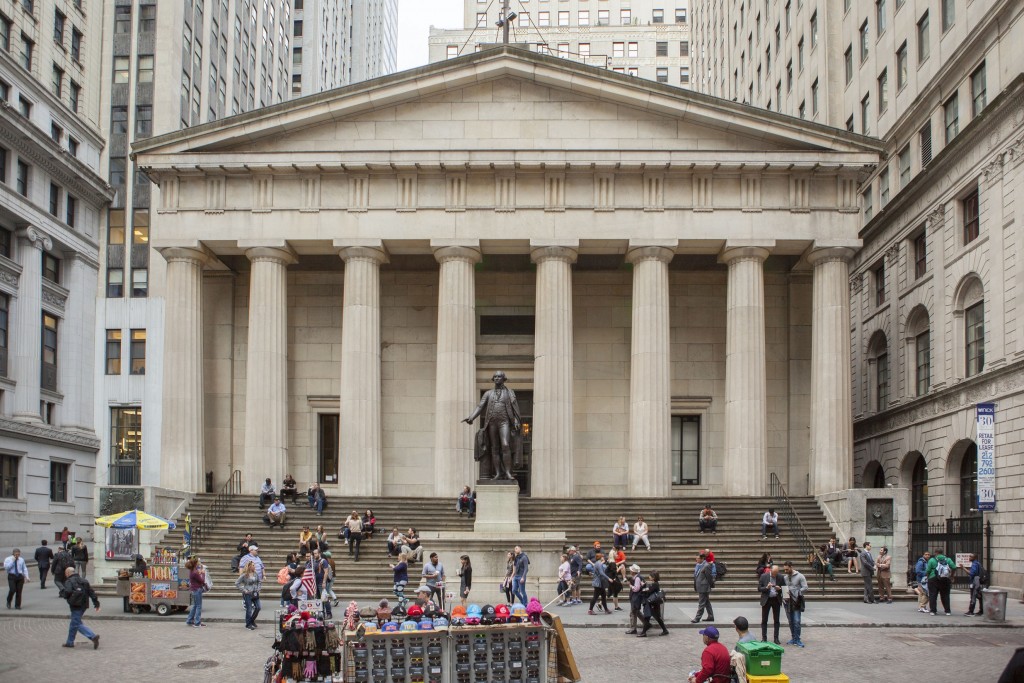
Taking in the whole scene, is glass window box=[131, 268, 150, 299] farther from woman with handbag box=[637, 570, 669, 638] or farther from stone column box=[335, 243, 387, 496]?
woman with handbag box=[637, 570, 669, 638]

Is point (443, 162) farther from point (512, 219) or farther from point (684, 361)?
point (684, 361)

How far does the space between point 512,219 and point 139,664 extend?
2509 centimetres

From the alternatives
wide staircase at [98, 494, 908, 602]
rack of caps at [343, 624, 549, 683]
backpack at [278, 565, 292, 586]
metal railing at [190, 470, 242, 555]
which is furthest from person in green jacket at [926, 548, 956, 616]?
metal railing at [190, 470, 242, 555]

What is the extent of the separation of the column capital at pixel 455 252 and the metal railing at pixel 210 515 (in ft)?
37.1

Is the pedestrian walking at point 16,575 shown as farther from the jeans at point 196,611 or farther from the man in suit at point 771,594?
the man in suit at point 771,594

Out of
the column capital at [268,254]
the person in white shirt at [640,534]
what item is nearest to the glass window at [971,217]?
the person in white shirt at [640,534]

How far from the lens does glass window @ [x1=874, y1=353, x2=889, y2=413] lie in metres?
49.7

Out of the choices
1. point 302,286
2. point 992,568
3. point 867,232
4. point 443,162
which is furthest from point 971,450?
point 302,286

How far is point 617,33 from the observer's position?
117125 millimetres

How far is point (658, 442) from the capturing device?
40.7 metres

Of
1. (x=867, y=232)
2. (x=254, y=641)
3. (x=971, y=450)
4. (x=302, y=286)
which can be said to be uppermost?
(x=867, y=232)

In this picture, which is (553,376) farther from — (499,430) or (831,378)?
(499,430)

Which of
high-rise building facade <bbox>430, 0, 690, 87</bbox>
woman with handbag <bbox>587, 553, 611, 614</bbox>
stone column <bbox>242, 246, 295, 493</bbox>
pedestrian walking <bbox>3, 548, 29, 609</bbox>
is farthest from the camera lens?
high-rise building facade <bbox>430, 0, 690, 87</bbox>

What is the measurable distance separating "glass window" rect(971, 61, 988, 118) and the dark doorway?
89.1ft
